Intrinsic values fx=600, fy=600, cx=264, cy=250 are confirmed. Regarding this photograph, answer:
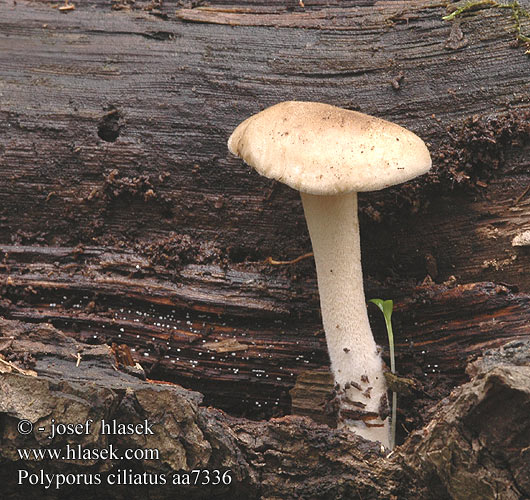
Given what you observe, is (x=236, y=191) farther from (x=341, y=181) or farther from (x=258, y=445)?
(x=258, y=445)

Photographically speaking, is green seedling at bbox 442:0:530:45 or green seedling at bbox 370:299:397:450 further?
green seedling at bbox 442:0:530:45

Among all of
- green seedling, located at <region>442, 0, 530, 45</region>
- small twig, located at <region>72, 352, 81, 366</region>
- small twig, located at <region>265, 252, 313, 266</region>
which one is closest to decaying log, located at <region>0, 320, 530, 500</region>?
small twig, located at <region>72, 352, 81, 366</region>

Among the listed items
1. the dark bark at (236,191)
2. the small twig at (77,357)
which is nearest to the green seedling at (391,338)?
the dark bark at (236,191)

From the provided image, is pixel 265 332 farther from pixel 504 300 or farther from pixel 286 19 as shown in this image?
pixel 286 19

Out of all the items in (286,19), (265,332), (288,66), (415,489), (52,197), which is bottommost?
(415,489)

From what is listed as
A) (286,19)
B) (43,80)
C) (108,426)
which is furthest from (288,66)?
(108,426)

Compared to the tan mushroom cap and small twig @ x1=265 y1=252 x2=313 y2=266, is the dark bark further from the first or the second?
the tan mushroom cap

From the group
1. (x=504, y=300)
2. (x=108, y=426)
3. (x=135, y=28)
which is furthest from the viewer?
(x=135, y=28)
